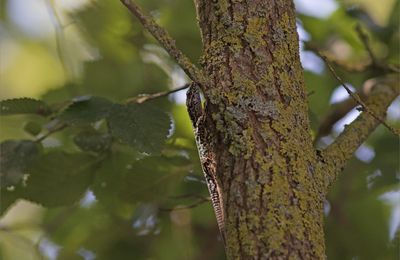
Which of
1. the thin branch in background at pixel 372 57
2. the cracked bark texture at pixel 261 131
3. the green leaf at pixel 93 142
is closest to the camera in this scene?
the cracked bark texture at pixel 261 131

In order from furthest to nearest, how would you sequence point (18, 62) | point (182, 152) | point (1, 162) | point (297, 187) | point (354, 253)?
1. point (18, 62)
2. point (354, 253)
3. point (182, 152)
4. point (1, 162)
5. point (297, 187)

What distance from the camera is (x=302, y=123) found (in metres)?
0.95

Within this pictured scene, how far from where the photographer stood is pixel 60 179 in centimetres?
141

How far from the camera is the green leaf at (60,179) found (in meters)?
1.41

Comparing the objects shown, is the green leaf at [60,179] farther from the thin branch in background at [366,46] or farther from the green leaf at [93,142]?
the thin branch in background at [366,46]

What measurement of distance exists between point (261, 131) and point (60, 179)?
60cm

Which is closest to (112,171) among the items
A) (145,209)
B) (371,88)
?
(145,209)

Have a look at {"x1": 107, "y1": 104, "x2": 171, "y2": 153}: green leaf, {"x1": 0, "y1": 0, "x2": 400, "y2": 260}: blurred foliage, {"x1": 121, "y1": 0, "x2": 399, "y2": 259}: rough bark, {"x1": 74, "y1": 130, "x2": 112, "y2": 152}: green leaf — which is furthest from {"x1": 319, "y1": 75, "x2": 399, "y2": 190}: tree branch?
{"x1": 74, "y1": 130, "x2": 112, "y2": 152}: green leaf

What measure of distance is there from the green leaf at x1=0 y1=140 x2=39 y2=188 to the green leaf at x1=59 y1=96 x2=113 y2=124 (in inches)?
4.8

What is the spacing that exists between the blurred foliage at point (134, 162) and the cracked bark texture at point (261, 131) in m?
0.31

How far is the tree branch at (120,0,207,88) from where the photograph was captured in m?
0.94

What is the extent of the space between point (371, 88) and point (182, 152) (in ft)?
1.22

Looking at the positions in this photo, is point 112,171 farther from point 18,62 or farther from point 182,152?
point 18,62

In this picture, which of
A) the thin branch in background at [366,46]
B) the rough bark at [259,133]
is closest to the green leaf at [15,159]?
the rough bark at [259,133]
